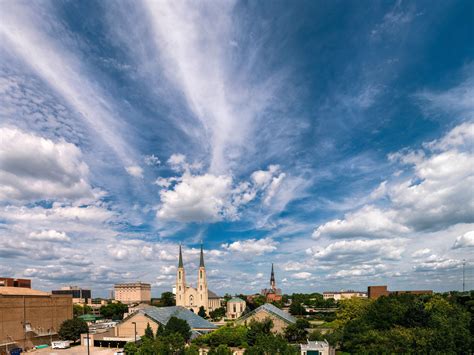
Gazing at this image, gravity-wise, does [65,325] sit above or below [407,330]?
below

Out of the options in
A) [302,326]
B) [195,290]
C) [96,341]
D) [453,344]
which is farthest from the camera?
[195,290]

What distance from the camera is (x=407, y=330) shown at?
40.1 m

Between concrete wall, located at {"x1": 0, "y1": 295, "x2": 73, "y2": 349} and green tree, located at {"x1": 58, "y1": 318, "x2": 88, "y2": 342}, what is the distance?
5.06 metres

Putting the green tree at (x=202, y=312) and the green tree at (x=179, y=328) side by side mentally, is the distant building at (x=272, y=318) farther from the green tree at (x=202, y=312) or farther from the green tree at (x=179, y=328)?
the green tree at (x=202, y=312)

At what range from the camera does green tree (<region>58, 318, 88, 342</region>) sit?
7162 cm

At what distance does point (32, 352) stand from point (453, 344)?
65743 mm

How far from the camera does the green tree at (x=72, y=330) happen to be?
71.6 m

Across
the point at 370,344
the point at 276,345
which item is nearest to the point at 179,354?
the point at 276,345

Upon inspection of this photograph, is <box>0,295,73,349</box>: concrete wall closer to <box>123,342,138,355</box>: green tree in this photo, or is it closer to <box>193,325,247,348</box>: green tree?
<box>123,342,138,355</box>: green tree

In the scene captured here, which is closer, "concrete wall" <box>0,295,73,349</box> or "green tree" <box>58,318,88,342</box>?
"concrete wall" <box>0,295,73,349</box>

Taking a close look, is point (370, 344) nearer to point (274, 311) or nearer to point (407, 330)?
point (407, 330)

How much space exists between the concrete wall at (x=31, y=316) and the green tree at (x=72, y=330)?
506 cm

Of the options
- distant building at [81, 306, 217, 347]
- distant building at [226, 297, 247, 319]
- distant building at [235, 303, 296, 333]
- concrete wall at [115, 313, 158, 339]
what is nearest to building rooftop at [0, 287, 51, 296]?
distant building at [81, 306, 217, 347]

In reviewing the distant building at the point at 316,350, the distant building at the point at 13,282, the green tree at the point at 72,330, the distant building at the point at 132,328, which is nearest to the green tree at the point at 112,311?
the distant building at the point at 13,282
